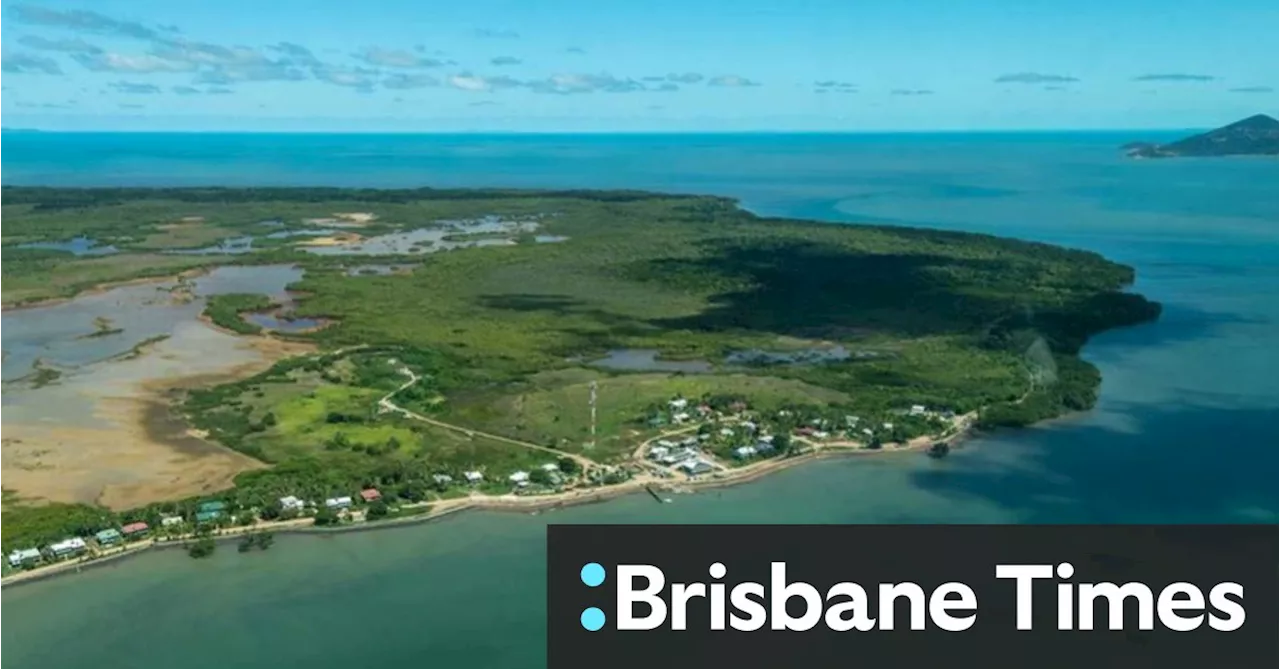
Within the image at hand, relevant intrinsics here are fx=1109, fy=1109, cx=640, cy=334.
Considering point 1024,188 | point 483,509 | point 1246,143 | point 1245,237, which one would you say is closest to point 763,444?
point 483,509

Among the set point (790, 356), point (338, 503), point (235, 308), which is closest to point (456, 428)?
point (338, 503)

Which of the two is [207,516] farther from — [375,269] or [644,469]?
[375,269]

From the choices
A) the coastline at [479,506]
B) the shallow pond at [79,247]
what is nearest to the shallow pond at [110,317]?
the shallow pond at [79,247]

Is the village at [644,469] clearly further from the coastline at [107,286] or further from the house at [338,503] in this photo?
the coastline at [107,286]

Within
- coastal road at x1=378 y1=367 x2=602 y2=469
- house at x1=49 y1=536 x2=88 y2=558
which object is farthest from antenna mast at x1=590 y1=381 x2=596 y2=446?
house at x1=49 y1=536 x2=88 y2=558

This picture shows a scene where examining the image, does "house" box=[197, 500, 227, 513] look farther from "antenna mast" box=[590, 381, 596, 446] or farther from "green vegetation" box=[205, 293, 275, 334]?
"green vegetation" box=[205, 293, 275, 334]

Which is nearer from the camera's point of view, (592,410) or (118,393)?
(592,410)
